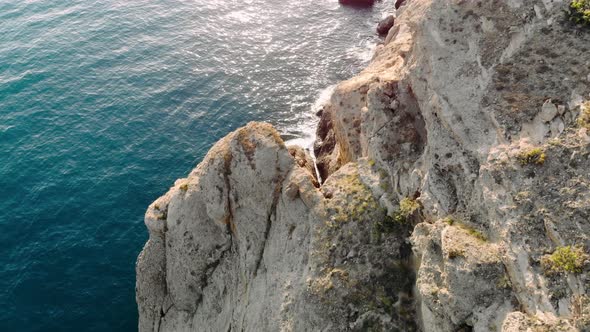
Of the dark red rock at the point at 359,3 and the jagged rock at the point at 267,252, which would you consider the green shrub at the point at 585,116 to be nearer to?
the jagged rock at the point at 267,252

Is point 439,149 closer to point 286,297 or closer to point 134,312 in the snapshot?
point 286,297

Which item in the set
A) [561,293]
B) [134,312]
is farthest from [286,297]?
[134,312]

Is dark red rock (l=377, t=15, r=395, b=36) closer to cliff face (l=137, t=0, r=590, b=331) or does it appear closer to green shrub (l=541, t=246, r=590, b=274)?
cliff face (l=137, t=0, r=590, b=331)

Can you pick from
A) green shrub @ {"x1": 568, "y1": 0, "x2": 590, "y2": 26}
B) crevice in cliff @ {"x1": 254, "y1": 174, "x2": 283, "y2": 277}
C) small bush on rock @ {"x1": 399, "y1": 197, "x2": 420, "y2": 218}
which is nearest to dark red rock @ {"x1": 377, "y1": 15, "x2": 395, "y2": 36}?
crevice in cliff @ {"x1": 254, "y1": 174, "x2": 283, "y2": 277}

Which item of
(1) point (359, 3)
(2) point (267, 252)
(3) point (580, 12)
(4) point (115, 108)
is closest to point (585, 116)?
(3) point (580, 12)

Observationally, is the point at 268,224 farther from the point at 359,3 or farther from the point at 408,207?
the point at 359,3
